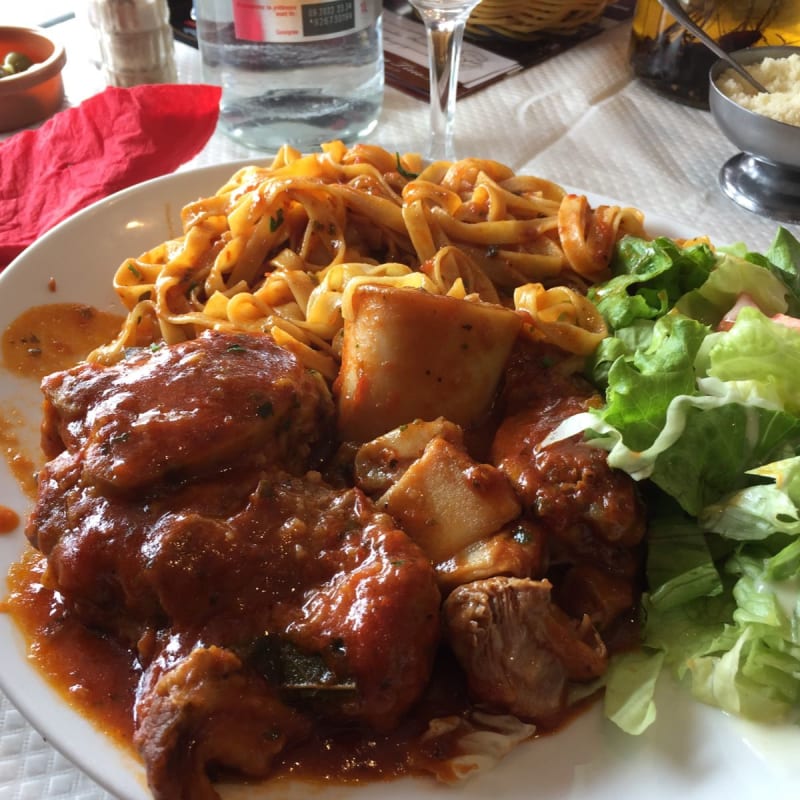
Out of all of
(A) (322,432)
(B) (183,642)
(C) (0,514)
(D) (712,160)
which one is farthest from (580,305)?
(D) (712,160)

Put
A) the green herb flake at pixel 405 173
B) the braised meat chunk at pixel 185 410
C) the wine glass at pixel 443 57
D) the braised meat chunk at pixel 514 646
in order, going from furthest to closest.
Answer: the wine glass at pixel 443 57
the green herb flake at pixel 405 173
the braised meat chunk at pixel 185 410
the braised meat chunk at pixel 514 646

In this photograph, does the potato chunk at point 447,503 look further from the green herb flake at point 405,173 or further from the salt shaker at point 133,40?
the salt shaker at point 133,40

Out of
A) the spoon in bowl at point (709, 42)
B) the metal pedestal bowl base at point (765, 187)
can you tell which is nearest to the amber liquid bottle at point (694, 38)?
the spoon in bowl at point (709, 42)

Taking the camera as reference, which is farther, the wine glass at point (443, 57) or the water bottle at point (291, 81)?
the water bottle at point (291, 81)

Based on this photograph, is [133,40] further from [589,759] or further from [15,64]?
[589,759]

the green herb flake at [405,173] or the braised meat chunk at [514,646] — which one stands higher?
the green herb flake at [405,173]

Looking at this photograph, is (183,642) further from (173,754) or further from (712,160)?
(712,160)

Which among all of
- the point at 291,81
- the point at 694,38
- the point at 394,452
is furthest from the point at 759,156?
the point at 394,452
